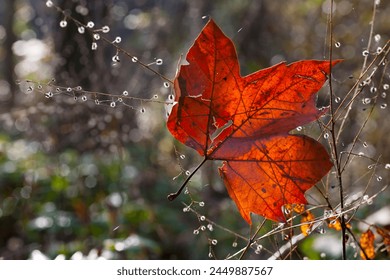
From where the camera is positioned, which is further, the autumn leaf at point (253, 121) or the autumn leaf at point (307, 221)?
the autumn leaf at point (307, 221)

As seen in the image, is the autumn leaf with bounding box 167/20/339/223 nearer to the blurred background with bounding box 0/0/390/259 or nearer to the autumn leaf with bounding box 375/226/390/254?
the autumn leaf with bounding box 375/226/390/254

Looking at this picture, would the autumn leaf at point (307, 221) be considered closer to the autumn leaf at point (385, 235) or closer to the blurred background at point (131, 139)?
the autumn leaf at point (385, 235)

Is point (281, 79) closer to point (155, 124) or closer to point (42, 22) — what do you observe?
point (155, 124)

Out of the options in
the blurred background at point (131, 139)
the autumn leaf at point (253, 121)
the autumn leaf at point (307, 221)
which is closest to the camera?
the autumn leaf at point (253, 121)

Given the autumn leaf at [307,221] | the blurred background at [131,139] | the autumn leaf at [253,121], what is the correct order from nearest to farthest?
the autumn leaf at [253,121], the autumn leaf at [307,221], the blurred background at [131,139]

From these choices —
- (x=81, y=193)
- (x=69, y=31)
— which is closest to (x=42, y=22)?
(x=69, y=31)

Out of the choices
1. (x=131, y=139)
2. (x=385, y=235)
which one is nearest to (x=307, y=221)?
(x=385, y=235)

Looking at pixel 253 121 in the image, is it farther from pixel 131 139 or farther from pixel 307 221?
pixel 131 139

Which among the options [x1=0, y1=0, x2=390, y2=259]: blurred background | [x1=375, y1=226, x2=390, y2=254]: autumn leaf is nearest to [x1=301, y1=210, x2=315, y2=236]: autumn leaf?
[x1=375, y1=226, x2=390, y2=254]: autumn leaf

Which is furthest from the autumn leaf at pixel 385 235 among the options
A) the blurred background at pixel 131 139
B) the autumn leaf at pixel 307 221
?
the blurred background at pixel 131 139
